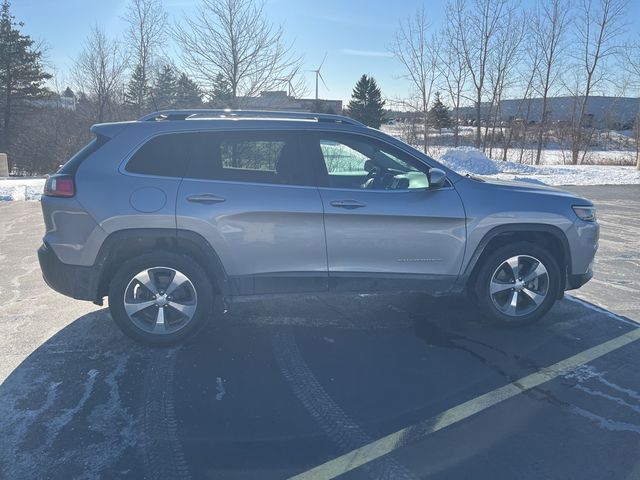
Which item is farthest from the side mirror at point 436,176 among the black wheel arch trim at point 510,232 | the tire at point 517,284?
the tire at point 517,284

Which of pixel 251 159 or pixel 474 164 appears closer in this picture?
pixel 251 159

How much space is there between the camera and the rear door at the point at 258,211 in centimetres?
407

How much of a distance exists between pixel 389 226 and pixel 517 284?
54.8 inches

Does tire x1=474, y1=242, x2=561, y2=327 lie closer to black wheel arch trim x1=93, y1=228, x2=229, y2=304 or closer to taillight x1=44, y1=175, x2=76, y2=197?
black wheel arch trim x1=93, y1=228, x2=229, y2=304

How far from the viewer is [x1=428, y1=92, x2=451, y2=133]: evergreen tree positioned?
3040 cm

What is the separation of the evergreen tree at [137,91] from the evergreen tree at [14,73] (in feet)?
47.8

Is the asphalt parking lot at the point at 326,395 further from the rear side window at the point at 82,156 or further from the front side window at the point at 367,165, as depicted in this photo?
the rear side window at the point at 82,156

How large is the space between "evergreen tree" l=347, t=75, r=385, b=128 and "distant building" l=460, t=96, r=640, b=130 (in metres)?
9.93

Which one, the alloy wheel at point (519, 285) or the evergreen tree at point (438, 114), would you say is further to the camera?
the evergreen tree at point (438, 114)

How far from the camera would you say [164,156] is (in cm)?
416

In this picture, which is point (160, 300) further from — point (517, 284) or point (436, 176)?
point (517, 284)

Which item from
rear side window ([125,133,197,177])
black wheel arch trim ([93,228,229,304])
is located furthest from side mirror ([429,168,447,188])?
rear side window ([125,133,197,177])

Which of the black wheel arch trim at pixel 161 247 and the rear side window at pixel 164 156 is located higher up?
the rear side window at pixel 164 156

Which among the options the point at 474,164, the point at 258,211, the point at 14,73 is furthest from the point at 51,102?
the point at 258,211
